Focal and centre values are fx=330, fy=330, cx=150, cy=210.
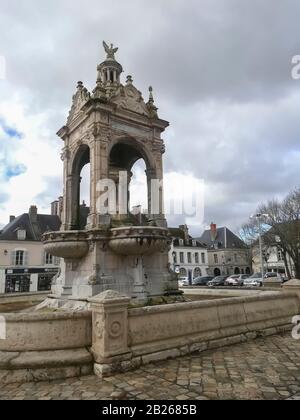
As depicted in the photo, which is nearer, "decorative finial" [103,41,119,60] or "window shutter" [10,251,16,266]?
"decorative finial" [103,41,119,60]

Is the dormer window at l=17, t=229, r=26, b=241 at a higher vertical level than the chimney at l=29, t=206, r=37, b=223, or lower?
lower

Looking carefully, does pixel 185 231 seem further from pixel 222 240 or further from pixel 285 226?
pixel 285 226

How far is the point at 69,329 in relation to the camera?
5.63 metres

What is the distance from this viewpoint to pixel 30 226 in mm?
35375

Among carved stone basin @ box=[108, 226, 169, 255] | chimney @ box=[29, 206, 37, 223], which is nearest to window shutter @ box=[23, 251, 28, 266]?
chimney @ box=[29, 206, 37, 223]

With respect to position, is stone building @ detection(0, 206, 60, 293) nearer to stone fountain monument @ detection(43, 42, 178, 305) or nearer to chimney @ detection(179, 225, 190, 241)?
stone fountain monument @ detection(43, 42, 178, 305)

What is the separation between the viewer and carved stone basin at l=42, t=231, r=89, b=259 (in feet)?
30.2

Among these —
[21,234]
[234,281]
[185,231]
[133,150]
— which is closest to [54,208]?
[21,234]

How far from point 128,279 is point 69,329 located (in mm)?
3714

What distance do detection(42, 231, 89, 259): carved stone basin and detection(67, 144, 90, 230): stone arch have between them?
1.92 meters

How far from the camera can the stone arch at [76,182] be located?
11.4 metres

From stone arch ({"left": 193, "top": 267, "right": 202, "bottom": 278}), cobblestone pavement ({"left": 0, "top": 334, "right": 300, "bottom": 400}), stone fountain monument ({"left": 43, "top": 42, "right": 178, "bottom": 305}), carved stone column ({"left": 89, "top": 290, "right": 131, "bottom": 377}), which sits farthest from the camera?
stone arch ({"left": 193, "top": 267, "right": 202, "bottom": 278})

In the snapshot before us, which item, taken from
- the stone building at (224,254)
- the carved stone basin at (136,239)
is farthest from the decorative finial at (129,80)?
the stone building at (224,254)

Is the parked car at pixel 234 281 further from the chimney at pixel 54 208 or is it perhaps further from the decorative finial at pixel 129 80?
the decorative finial at pixel 129 80
